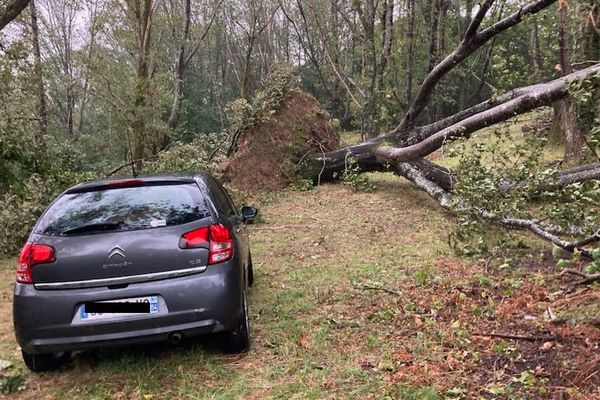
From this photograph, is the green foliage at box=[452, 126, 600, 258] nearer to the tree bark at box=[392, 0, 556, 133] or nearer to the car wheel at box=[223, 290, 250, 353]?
the tree bark at box=[392, 0, 556, 133]

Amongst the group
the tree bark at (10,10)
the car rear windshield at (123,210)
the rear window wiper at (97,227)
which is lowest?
the rear window wiper at (97,227)

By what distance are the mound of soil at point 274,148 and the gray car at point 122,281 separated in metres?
9.32

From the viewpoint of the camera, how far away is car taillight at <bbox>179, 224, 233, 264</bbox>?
401 centimetres

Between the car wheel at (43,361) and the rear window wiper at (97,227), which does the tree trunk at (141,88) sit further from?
the rear window wiper at (97,227)

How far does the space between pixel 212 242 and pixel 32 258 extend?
1335 mm

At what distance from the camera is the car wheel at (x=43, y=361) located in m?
4.26

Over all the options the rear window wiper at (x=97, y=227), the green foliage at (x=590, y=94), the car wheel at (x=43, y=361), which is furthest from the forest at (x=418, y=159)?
the rear window wiper at (x=97, y=227)

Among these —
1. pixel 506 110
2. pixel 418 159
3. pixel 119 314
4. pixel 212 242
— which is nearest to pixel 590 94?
pixel 506 110

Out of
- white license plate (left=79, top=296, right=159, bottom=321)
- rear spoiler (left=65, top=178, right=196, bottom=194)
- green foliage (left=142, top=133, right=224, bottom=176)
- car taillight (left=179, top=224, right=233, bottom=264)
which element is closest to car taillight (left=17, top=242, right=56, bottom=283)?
white license plate (left=79, top=296, right=159, bottom=321)

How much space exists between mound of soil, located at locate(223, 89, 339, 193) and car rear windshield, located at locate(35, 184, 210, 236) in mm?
8947

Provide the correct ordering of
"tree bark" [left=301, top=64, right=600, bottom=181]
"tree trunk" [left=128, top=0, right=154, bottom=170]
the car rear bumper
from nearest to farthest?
the car rear bumper → "tree bark" [left=301, top=64, right=600, bottom=181] → "tree trunk" [left=128, top=0, right=154, bottom=170]

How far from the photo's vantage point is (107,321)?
381cm

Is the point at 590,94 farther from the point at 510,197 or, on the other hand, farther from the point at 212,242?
the point at 212,242

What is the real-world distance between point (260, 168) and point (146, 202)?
9658 millimetres
